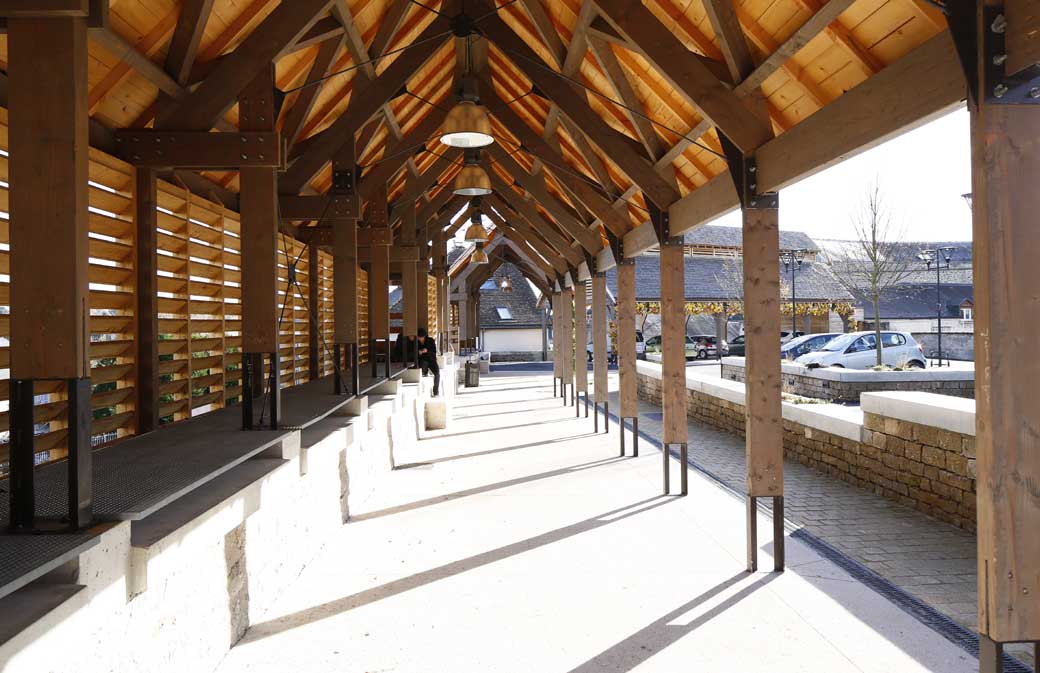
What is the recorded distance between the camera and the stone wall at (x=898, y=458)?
5723 mm

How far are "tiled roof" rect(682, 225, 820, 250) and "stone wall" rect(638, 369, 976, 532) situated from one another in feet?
88.8

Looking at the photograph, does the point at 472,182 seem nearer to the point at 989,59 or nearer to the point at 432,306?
the point at 989,59

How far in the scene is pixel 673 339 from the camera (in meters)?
7.20

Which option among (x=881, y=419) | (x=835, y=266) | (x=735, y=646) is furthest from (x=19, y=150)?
(x=835, y=266)

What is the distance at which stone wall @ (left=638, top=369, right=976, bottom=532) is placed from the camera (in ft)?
18.8

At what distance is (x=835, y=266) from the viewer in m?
24.6

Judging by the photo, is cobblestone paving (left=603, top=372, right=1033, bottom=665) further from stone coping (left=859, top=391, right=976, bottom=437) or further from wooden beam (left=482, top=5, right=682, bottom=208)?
wooden beam (left=482, top=5, right=682, bottom=208)

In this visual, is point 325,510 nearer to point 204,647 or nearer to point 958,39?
point 204,647

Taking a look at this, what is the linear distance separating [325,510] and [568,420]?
27.3ft

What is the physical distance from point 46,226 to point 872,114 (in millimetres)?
3766

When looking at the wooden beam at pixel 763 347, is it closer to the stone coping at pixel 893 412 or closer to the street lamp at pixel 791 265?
the stone coping at pixel 893 412

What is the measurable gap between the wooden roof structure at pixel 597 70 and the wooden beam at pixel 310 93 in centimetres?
1

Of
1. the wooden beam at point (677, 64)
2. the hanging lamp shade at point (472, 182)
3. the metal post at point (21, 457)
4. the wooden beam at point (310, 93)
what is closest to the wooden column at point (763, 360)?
the wooden beam at point (677, 64)

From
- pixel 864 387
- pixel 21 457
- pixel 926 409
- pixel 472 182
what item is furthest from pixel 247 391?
pixel 864 387
